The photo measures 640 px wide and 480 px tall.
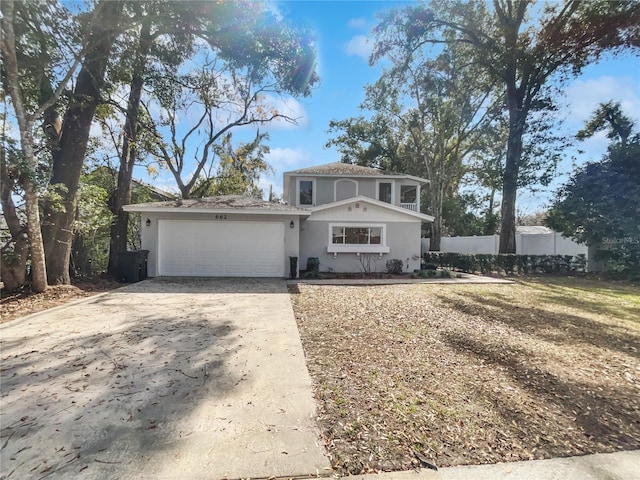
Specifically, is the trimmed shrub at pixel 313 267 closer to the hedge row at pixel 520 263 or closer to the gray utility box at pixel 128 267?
the hedge row at pixel 520 263

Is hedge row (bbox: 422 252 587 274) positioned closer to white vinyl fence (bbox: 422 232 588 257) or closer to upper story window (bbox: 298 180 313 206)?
white vinyl fence (bbox: 422 232 588 257)

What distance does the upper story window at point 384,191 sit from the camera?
1920 cm

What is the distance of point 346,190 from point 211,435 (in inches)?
668

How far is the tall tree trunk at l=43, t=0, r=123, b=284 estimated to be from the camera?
777cm

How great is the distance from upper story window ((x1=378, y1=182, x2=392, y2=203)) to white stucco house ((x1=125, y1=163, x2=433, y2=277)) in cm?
547

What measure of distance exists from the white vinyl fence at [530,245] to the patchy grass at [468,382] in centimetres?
974

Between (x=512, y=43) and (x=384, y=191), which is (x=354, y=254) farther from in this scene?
(x=512, y=43)

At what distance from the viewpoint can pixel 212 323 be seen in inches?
227

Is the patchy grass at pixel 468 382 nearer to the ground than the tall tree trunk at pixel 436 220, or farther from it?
nearer to the ground

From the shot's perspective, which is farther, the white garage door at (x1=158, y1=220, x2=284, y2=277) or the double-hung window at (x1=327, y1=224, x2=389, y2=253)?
the double-hung window at (x1=327, y1=224, x2=389, y2=253)

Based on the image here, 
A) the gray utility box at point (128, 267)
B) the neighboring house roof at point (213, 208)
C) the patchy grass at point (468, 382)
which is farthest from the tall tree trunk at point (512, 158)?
the gray utility box at point (128, 267)

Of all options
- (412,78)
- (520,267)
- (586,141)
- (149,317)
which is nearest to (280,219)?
(149,317)

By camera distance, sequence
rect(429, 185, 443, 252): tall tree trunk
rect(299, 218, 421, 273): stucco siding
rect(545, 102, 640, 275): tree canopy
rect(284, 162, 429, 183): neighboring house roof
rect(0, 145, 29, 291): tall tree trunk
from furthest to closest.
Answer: rect(429, 185, 443, 252): tall tree trunk
rect(284, 162, 429, 183): neighboring house roof
rect(299, 218, 421, 273): stucco siding
rect(545, 102, 640, 275): tree canopy
rect(0, 145, 29, 291): tall tree trunk

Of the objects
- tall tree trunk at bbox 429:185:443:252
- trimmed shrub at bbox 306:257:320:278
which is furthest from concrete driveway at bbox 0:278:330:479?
tall tree trunk at bbox 429:185:443:252
